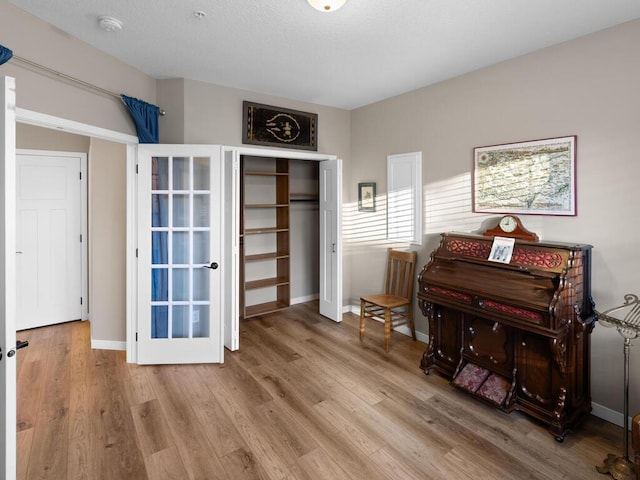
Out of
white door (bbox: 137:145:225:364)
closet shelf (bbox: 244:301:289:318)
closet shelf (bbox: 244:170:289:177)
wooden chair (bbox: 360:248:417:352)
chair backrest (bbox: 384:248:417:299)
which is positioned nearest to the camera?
white door (bbox: 137:145:225:364)

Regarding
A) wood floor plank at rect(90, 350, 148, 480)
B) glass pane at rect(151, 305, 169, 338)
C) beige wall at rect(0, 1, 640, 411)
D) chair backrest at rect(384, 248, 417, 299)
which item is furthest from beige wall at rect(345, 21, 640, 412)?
wood floor plank at rect(90, 350, 148, 480)

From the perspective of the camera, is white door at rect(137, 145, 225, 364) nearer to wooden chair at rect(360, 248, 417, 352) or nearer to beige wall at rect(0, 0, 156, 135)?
beige wall at rect(0, 0, 156, 135)

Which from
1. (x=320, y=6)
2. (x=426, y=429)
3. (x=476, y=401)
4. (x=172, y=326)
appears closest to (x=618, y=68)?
(x=320, y=6)

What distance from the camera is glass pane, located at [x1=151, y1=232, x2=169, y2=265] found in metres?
3.27

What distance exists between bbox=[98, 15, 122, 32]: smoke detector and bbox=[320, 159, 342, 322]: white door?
249 centimetres

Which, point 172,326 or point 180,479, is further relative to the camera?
point 172,326

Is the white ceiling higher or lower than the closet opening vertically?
higher

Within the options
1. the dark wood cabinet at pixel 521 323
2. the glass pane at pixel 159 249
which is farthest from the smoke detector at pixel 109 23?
the dark wood cabinet at pixel 521 323

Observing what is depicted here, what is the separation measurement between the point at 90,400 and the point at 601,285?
12.6 ft

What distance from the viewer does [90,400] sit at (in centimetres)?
270

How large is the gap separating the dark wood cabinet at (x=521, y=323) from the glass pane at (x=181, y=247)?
2174mm

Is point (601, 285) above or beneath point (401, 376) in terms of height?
above

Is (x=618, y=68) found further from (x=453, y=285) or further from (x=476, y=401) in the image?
(x=476, y=401)

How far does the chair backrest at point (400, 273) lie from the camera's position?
3838mm
